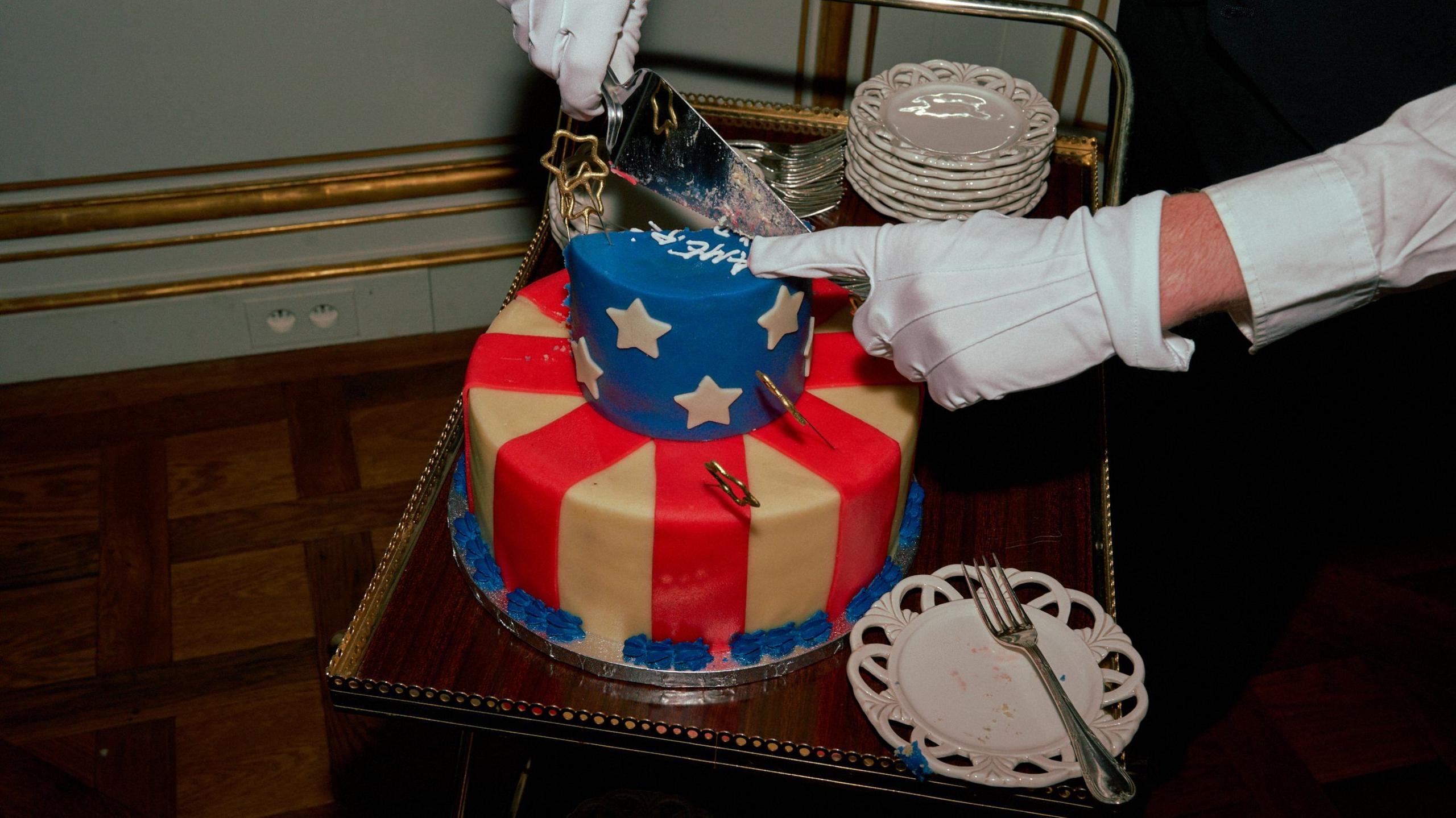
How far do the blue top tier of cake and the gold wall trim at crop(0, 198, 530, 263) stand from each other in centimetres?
109

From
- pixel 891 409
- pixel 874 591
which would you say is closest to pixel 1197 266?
pixel 891 409

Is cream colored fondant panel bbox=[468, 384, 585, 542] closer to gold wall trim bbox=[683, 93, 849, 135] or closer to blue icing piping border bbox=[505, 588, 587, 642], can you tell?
blue icing piping border bbox=[505, 588, 587, 642]

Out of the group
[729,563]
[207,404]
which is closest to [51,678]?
[207,404]

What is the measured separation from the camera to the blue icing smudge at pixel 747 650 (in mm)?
916

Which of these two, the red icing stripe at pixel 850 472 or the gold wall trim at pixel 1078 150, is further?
the gold wall trim at pixel 1078 150

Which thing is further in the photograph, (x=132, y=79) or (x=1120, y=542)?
(x=132, y=79)

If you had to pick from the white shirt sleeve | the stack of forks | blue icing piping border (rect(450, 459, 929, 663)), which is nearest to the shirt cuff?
the white shirt sleeve

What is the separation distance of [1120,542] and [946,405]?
1.82ft

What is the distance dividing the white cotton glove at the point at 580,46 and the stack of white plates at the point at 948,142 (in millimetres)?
359

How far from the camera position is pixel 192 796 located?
1.44 meters

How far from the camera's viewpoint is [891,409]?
0.96 metres

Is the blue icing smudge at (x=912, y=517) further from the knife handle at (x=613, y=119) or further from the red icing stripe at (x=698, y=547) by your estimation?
the knife handle at (x=613, y=119)

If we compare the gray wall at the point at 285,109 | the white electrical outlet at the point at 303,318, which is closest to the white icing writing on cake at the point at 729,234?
the gray wall at the point at 285,109

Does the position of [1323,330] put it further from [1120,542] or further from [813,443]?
[813,443]
